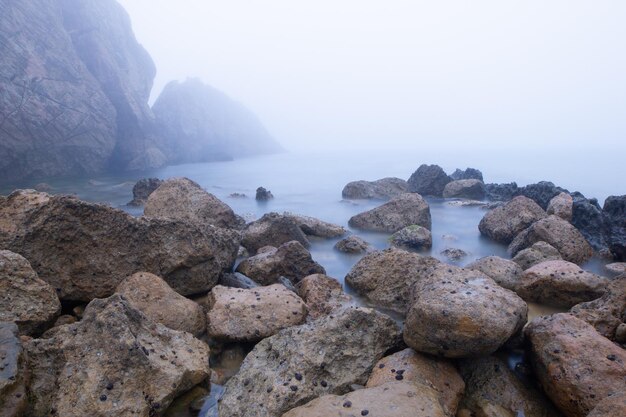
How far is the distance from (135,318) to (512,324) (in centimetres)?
433

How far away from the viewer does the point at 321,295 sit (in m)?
7.25

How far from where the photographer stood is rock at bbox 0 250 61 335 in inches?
208

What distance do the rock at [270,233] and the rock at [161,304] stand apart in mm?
4823

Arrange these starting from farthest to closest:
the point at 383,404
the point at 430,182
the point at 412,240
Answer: the point at 430,182, the point at 412,240, the point at 383,404

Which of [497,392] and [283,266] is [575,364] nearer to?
[497,392]

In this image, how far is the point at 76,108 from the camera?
44906mm

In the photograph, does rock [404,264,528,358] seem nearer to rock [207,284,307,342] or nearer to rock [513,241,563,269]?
rock [207,284,307,342]

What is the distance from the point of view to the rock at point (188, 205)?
11820 mm

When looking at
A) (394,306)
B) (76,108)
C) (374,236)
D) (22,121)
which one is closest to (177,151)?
(76,108)

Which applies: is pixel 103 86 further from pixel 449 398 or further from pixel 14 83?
pixel 449 398

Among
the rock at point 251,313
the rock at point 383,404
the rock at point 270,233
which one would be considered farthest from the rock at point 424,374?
the rock at point 270,233

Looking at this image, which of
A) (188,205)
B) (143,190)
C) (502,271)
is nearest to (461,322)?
(502,271)

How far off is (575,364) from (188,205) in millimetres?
10026

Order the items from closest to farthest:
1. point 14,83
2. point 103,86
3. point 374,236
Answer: point 374,236, point 14,83, point 103,86
